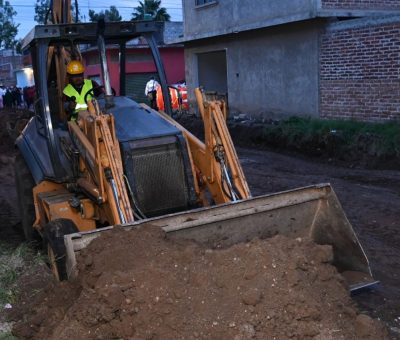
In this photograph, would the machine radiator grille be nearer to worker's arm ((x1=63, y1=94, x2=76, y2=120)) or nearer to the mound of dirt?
the mound of dirt

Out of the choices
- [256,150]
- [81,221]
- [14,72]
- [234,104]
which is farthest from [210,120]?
[14,72]

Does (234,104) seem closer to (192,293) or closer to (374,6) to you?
(374,6)

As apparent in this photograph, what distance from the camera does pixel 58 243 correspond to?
16.9 ft

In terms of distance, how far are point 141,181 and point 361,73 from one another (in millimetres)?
9736

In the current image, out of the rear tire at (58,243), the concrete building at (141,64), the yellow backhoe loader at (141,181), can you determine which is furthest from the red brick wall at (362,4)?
the rear tire at (58,243)

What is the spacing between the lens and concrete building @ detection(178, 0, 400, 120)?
13.2 meters

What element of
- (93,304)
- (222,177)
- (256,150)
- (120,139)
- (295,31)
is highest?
(295,31)

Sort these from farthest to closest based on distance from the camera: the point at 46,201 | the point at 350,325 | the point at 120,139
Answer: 1. the point at 46,201
2. the point at 120,139
3. the point at 350,325

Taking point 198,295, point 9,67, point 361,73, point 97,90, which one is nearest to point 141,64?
point 361,73

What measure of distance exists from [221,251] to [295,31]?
41.5 ft

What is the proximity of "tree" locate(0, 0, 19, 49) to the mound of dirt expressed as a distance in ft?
230

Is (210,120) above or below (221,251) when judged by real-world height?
above

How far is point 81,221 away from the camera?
579 centimetres

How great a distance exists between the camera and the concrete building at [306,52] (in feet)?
43.3
